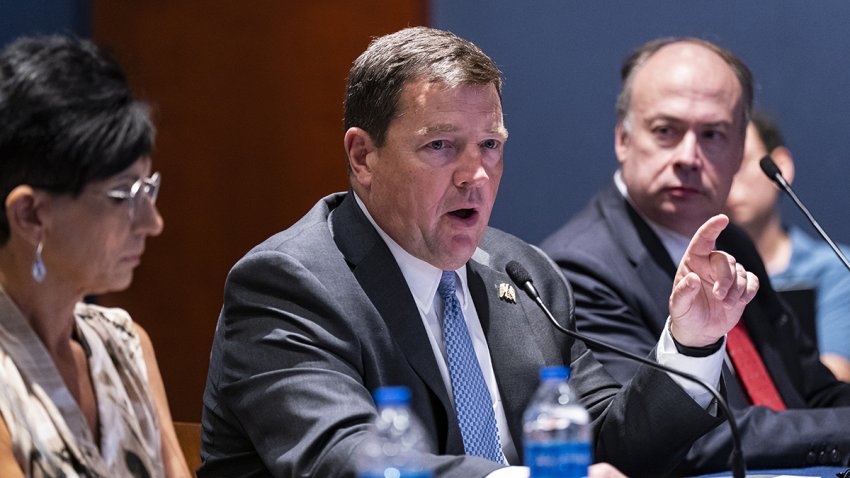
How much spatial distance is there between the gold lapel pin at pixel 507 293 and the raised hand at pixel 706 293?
386 mm

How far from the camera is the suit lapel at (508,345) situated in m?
2.54

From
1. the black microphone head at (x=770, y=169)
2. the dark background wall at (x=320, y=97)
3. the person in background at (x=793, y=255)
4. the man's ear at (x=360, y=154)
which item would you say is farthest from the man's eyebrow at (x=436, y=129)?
the person in background at (x=793, y=255)

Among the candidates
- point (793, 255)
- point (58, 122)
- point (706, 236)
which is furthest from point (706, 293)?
point (793, 255)

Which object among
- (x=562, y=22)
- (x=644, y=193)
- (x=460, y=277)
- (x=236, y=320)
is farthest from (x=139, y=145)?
(x=562, y=22)

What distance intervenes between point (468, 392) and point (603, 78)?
2.53 metres

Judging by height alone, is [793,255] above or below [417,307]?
below

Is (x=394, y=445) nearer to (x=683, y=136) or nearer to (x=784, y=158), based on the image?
(x=683, y=136)

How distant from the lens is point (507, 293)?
2.72m

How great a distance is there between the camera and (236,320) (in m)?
2.35

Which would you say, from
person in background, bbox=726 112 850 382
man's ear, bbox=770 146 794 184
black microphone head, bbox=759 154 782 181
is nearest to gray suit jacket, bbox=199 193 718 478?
black microphone head, bbox=759 154 782 181

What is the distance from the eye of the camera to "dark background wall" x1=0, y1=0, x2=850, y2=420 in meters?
4.71

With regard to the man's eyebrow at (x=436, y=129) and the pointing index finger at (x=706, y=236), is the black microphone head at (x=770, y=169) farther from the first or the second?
the man's eyebrow at (x=436, y=129)

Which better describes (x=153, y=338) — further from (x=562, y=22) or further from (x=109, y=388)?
(x=109, y=388)

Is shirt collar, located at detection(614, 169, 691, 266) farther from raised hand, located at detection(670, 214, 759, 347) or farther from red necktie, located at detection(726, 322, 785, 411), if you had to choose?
raised hand, located at detection(670, 214, 759, 347)
